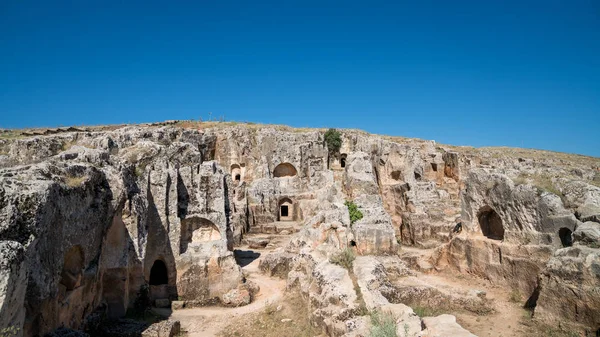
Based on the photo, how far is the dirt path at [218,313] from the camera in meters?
13.3

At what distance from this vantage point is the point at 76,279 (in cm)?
1049

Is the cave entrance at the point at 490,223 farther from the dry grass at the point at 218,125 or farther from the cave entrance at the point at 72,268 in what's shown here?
the dry grass at the point at 218,125

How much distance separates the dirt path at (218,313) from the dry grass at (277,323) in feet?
1.46

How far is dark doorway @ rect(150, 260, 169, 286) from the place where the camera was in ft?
53.0

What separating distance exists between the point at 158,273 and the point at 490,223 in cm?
1295

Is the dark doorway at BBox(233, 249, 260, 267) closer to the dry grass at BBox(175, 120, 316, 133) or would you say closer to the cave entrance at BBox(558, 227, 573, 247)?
the cave entrance at BBox(558, 227, 573, 247)

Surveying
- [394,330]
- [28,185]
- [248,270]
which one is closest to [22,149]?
[248,270]

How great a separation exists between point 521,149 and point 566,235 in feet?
161

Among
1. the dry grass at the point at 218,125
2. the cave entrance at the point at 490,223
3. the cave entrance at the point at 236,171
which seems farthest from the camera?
the dry grass at the point at 218,125

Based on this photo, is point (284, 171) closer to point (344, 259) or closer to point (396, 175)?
point (396, 175)

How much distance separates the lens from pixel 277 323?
1317 centimetres

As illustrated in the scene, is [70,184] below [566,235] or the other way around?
the other way around

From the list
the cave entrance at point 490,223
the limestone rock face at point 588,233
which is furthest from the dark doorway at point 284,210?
the limestone rock face at point 588,233

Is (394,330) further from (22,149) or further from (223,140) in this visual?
(223,140)
